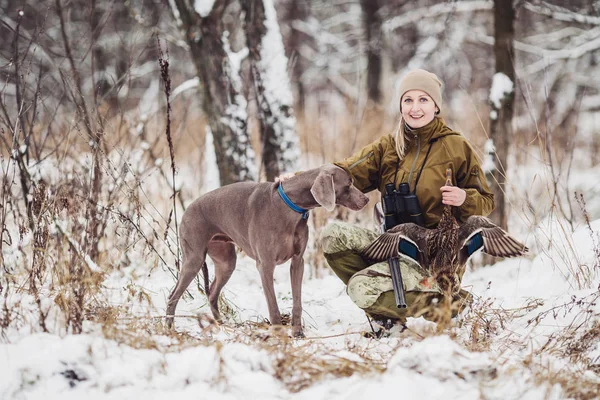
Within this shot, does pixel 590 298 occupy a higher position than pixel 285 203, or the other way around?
pixel 285 203

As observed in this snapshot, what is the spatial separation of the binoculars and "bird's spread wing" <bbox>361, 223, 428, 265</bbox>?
0.41 ft

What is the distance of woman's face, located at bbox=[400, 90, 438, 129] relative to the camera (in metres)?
3.15

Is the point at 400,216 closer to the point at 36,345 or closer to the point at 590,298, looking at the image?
the point at 590,298

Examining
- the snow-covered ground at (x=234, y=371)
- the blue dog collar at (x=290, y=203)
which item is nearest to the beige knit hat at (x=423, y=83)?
the blue dog collar at (x=290, y=203)

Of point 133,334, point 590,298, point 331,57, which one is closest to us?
point 133,334

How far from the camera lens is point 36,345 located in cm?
230

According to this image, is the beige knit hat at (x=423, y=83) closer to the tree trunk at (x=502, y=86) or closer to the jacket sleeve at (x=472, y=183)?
the jacket sleeve at (x=472, y=183)

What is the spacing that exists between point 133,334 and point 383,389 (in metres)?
1.18

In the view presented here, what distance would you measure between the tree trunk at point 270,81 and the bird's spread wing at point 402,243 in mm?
2009

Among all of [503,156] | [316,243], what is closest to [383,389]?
[316,243]

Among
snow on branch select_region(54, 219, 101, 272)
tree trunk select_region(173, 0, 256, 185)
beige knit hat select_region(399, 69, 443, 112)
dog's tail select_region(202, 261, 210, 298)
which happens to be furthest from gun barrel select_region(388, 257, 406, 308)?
tree trunk select_region(173, 0, 256, 185)

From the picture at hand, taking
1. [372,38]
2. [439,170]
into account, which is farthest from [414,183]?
[372,38]

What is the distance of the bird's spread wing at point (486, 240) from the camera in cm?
281

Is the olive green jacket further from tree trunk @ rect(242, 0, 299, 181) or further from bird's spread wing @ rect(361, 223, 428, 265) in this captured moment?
tree trunk @ rect(242, 0, 299, 181)
